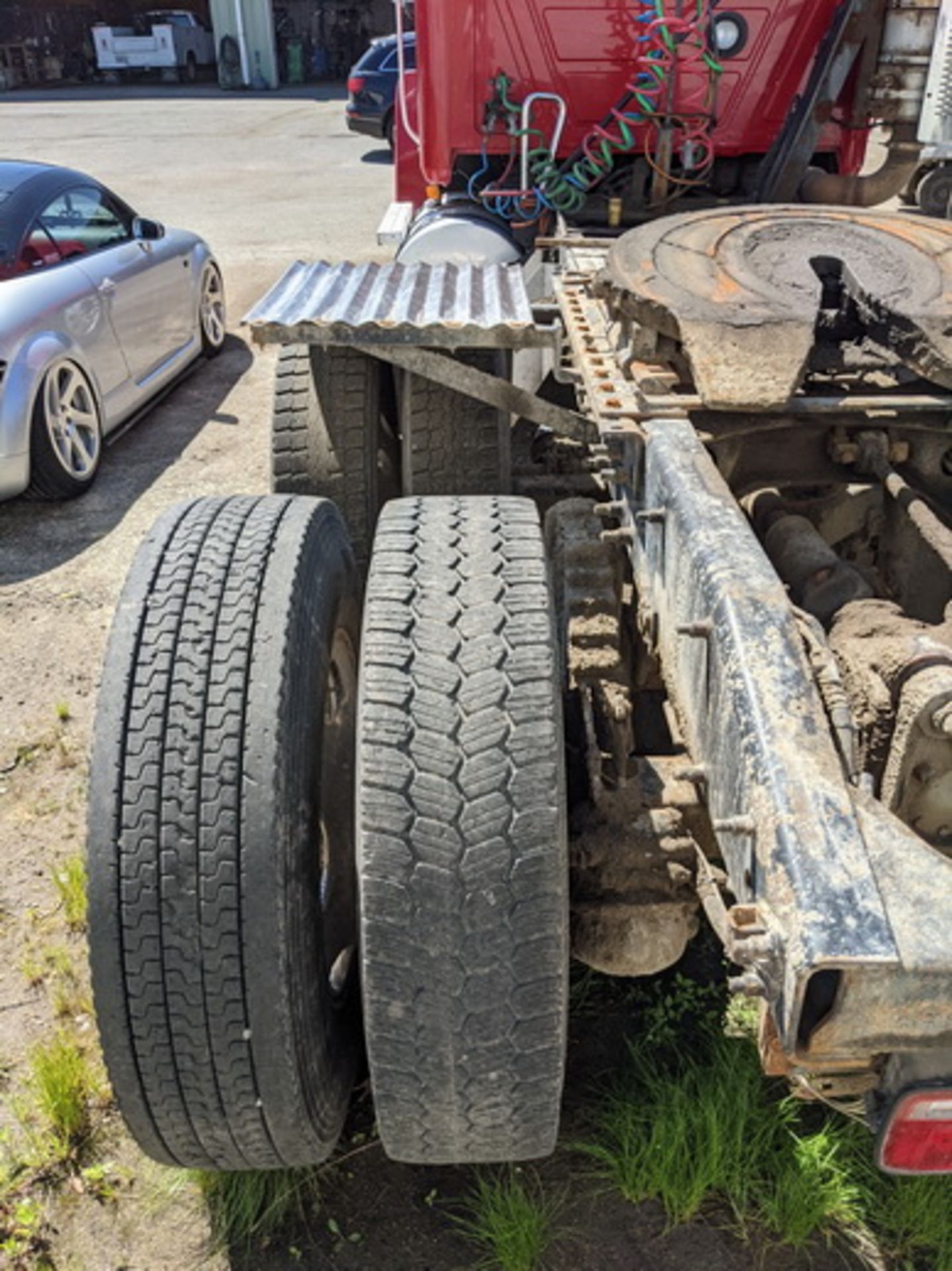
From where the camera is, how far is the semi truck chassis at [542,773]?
1.47 m

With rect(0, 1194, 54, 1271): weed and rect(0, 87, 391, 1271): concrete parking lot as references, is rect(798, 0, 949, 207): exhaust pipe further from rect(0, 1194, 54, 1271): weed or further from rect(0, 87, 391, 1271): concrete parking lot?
rect(0, 1194, 54, 1271): weed

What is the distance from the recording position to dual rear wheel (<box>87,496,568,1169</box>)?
179 cm

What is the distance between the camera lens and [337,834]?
2.37 metres

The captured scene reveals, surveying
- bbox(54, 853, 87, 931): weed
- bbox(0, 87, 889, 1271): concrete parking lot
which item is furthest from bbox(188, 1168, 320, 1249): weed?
bbox(54, 853, 87, 931): weed

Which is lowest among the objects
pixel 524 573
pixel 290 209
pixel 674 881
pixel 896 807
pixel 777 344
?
pixel 290 209

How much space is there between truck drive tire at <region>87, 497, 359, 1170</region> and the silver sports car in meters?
3.42

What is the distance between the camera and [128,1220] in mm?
2258

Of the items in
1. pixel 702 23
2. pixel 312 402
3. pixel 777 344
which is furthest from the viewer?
pixel 702 23

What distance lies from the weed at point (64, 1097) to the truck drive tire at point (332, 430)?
185cm

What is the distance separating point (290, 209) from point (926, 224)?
11572mm

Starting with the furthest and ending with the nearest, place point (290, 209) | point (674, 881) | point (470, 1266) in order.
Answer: point (290, 209) → point (470, 1266) → point (674, 881)

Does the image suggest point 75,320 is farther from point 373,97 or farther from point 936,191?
point 373,97

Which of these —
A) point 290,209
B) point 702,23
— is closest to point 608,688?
point 702,23

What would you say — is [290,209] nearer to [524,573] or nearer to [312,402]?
[312,402]
